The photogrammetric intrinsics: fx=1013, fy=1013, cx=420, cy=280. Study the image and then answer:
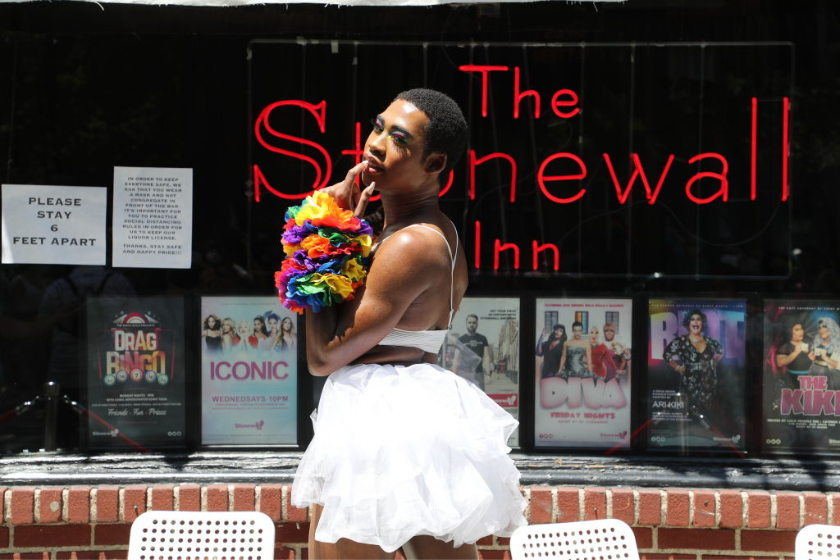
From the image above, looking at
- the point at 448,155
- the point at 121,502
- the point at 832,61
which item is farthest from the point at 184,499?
the point at 832,61

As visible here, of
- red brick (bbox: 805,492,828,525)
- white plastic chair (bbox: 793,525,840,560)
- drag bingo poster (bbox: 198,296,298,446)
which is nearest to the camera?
white plastic chair (bbox: 793,525,840,560)

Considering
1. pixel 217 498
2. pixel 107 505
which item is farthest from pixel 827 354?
pixel 107 505

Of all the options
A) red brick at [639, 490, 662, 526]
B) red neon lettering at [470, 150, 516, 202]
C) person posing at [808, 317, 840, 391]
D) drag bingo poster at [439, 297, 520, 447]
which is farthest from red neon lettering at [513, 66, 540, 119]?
red brick at [639, 490, 662, 526]

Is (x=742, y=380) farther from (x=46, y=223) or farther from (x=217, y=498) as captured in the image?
(x=46, y=223)

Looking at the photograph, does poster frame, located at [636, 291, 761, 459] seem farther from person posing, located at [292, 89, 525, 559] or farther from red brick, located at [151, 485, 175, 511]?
red brick, located at [151, 485, 175, 511]

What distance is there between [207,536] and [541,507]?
1.67 meters

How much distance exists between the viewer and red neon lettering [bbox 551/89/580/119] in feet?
15.2

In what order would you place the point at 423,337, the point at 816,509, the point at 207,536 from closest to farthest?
the point at 423,337 → the point at 207,536 → the point at 816,509

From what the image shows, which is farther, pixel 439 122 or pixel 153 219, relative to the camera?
pixel 153 219

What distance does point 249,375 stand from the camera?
4.71 m

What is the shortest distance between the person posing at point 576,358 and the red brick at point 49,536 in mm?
2258

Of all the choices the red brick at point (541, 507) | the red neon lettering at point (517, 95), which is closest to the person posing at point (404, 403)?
the red brick at point (541, 507)

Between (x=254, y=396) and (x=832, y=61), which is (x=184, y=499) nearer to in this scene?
(x=254, y=396)

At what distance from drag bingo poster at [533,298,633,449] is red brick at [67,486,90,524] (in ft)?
6.61
